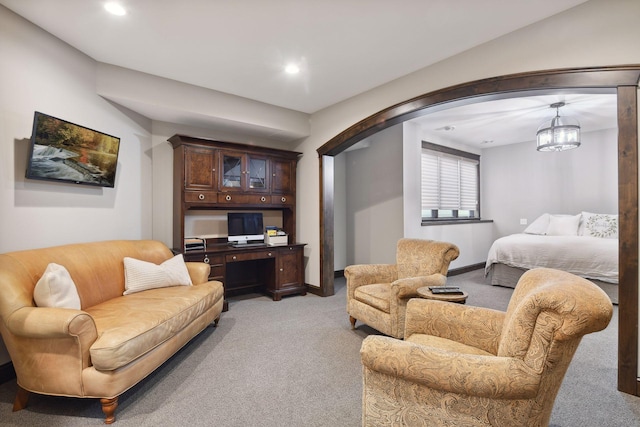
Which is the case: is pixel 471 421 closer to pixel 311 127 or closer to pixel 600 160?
pixel 311 127

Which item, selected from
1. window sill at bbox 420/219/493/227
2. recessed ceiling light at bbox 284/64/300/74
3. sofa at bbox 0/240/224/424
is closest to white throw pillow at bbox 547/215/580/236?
window sill at bbox 420/219/493/227

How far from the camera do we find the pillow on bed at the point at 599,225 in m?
4.79

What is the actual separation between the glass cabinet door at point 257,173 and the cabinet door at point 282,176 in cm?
13

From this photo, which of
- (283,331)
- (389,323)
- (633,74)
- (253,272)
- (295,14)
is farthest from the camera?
(253,272)

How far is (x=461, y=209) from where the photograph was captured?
651 cm

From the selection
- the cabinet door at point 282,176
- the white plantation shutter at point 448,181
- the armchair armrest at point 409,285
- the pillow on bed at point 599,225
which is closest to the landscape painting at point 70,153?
the cabinet door at point 282,176

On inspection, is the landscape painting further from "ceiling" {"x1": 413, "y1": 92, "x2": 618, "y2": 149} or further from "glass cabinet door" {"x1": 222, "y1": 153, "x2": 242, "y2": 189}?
"ceiling" {"x1": 413, "y1": 92, "x2": 618, "y2": 149}

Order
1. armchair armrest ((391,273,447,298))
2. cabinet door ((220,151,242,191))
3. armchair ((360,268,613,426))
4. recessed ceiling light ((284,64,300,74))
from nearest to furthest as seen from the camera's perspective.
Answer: armchair ((360,268,613,426)) < armchair armrest ((391,273,447,298)) < recessed ceiling light ((284,64,300,74)) < cabinet door ((220,151,242,191))

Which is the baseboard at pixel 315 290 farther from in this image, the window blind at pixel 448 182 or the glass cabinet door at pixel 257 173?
the window blind at pixel 448 182

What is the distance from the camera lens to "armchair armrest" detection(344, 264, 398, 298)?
3.20 m

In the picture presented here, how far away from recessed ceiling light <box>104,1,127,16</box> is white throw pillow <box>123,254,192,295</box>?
2.14 m

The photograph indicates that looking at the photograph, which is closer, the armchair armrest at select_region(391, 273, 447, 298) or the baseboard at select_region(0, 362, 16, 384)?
the baseboard at select_region(0, 362, 16, 384)

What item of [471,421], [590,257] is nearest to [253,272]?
[471,421]

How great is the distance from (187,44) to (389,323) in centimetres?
322
